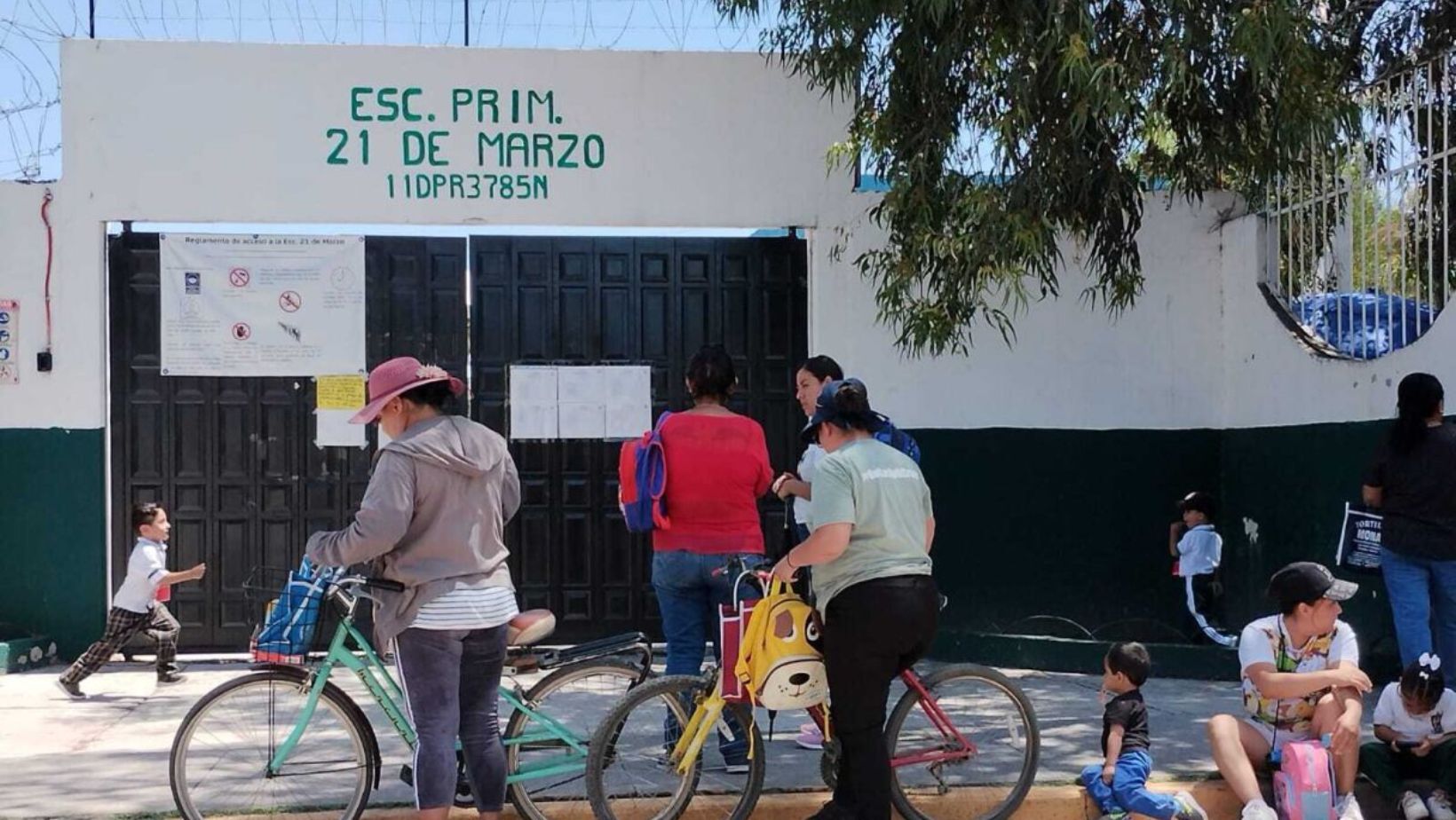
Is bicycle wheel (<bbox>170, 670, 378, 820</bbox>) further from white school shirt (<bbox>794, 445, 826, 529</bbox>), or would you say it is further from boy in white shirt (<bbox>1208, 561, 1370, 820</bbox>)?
boy in white shirt (<bbox>1208, 561, 1370, 820</bbox>)

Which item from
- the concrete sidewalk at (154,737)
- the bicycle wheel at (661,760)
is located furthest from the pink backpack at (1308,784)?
the bicycle wheel at (661,760)

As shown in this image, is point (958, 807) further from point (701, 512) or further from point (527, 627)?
point (527, 627)

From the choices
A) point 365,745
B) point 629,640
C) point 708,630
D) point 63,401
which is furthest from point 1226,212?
point 63,401

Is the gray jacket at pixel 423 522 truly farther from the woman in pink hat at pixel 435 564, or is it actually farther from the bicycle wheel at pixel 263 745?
the bicycle wheel at pixel 263 745

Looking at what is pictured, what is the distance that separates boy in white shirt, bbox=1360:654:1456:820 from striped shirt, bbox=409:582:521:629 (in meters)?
3.48

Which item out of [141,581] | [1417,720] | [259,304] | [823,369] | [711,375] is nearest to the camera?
[1417,720]

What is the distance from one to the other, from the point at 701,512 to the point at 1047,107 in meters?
2.72

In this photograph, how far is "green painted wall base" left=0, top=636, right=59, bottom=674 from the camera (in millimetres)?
8508

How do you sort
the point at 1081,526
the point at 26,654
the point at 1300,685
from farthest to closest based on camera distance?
the point at 1081,526 < the point at 26,654 < the point at 1300,685

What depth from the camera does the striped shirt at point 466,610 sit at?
4934 mm

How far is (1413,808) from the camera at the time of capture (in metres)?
5.62

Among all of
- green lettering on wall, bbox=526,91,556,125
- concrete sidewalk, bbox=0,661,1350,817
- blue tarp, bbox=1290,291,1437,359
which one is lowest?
concrete sidewalk, bbox=0,661,1350,817

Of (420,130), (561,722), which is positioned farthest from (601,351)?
(561,722)

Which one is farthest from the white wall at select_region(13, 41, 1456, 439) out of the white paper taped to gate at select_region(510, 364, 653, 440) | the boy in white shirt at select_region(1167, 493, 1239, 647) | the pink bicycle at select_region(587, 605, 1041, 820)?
the pink bicycle at select_region(587, 605, 1041, 820)
